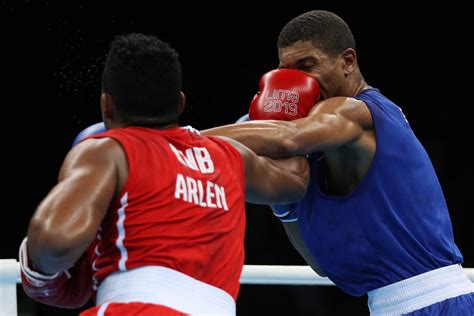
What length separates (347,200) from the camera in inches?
109

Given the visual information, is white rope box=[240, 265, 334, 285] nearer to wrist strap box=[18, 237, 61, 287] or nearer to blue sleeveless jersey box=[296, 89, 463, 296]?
blue sleeveless jersey box=[296, 89, 463, 296]

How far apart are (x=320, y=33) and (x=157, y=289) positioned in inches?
56.0

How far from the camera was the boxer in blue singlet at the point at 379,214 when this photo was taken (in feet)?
8.82

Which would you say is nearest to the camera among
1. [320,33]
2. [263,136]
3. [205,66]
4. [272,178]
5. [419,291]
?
[272,178]

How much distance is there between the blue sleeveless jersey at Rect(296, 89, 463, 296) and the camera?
8.93 ft

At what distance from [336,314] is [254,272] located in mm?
3061

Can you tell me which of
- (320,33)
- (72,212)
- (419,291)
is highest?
(320,33)

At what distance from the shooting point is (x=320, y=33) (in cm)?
292

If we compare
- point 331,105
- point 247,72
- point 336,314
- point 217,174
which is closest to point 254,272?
point 331,105

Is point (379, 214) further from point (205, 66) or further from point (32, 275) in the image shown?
point (205, 66)

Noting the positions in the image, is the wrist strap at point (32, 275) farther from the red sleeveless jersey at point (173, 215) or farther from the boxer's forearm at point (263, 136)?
the boxer's forearm at point (263, 136)

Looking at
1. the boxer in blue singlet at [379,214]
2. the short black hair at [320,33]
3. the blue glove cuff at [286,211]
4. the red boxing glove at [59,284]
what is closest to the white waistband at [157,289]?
the red boxing glove at [59,284]

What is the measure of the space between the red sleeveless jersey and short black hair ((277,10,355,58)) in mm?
1033

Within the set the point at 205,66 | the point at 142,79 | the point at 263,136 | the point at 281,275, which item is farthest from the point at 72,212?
the point at 205,66
